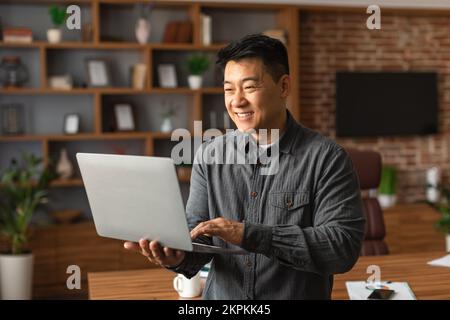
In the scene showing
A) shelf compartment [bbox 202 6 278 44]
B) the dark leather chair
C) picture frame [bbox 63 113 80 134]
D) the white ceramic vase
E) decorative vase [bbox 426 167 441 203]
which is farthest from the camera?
decorative vase [bbox 426 167 441 203]

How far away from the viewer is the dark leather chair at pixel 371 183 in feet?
11.3

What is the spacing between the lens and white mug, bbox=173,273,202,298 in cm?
231

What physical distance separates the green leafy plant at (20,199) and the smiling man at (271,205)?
312cm

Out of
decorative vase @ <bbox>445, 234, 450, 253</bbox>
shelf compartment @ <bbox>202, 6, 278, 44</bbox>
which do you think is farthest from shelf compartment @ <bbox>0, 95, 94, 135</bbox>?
decorative vase @ <bbox>445, 234, 450, 253</bbox>

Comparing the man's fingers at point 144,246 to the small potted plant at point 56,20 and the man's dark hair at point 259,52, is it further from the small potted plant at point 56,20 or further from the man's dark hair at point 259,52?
the small potted plant at point 56,20

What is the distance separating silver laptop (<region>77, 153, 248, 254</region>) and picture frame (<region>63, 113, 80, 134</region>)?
352cm

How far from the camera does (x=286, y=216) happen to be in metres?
1.65

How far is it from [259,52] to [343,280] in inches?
49.4

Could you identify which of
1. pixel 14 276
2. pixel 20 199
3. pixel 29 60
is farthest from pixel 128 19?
pixel 14 276

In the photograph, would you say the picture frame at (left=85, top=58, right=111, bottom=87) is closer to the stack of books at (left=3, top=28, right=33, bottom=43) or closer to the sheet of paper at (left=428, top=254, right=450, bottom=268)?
the stack of books at (left=3, top=28, right=33, bottom=43)

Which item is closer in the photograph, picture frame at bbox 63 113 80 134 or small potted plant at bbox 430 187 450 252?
small potted plant at bbox 430 187 450 252

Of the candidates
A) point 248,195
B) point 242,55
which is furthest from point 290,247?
point 242,55

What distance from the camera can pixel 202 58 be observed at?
507 cm

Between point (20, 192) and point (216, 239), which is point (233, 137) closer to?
point (216, 239)
